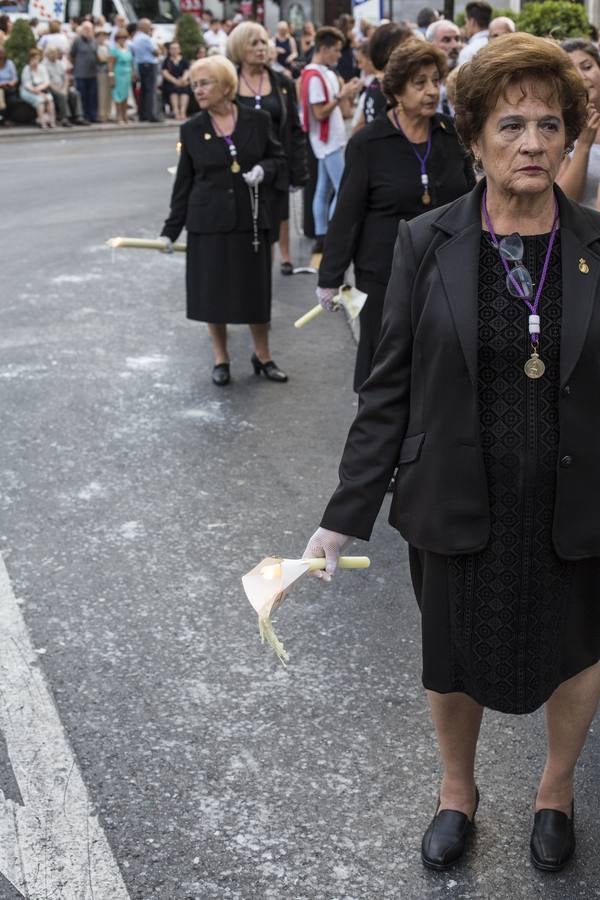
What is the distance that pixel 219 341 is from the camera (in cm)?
795

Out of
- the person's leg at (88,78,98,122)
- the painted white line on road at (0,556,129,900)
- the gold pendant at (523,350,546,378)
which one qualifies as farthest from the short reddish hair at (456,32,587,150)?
the person's leg at (88,78,98,122)

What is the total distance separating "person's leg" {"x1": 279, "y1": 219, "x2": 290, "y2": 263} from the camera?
10.8m

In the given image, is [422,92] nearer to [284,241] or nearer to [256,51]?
[256,51]

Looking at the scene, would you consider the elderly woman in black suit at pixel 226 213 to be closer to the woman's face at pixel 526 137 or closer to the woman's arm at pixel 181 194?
the woman's arm at pixel 181 194

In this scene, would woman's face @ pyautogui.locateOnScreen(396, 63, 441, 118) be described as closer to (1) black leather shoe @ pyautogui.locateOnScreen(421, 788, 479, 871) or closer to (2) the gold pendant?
(2) the gold pendant

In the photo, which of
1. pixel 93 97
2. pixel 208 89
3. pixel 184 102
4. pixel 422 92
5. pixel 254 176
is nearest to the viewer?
pixel 422 92

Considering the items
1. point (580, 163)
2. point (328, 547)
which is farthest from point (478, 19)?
point (328, 547)

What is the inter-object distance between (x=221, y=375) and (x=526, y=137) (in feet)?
16.7

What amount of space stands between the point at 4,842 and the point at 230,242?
16.0ft

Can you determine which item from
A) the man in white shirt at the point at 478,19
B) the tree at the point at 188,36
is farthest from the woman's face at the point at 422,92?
the tree at the point at 188,36

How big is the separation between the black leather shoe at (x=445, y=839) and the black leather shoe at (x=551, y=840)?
178 mm

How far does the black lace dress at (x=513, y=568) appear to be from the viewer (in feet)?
9.64

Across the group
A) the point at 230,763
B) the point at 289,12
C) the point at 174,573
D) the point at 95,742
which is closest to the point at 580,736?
the point at 230,763

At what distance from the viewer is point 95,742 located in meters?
3.94
